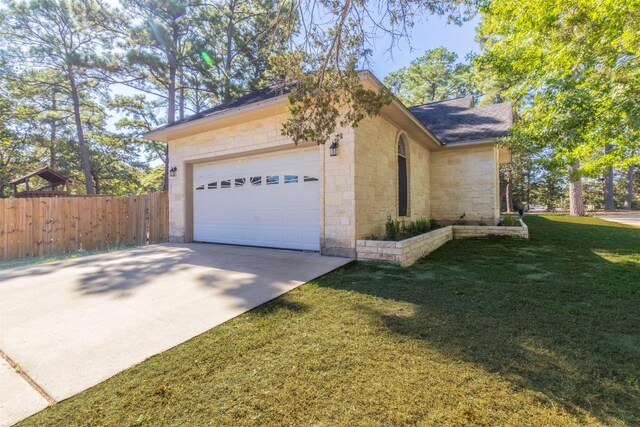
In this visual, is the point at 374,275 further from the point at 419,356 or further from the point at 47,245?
the point at 47,245

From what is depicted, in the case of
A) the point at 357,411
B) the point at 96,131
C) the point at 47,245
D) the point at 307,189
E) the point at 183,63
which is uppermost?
the point at 183,63

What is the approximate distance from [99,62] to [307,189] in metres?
13.9

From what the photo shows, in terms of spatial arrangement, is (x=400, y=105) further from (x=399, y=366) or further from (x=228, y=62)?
(x=228, y=62)

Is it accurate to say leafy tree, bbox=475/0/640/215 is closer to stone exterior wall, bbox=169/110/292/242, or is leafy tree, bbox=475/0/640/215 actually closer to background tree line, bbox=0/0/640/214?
background tree line, bbox=0/0/640/214

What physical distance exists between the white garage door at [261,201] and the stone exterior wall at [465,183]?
5843mm

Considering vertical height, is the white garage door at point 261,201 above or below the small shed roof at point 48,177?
below

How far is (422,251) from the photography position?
254 inches

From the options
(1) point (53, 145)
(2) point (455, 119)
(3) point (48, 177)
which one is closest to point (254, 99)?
(2) point (455, 119)

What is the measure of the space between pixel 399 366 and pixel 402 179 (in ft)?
22.2

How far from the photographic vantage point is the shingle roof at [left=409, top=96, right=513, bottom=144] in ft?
31.7

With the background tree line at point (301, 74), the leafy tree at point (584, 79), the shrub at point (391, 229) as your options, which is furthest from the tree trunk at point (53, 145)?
the leafy tree at point (584, 79)

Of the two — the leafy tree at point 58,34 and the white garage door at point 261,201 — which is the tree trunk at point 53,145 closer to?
the leafy tree at point 58,34

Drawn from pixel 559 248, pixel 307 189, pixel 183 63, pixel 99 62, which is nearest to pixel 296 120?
pixel 307 189

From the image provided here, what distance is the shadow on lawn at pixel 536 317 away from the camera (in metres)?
2.04
